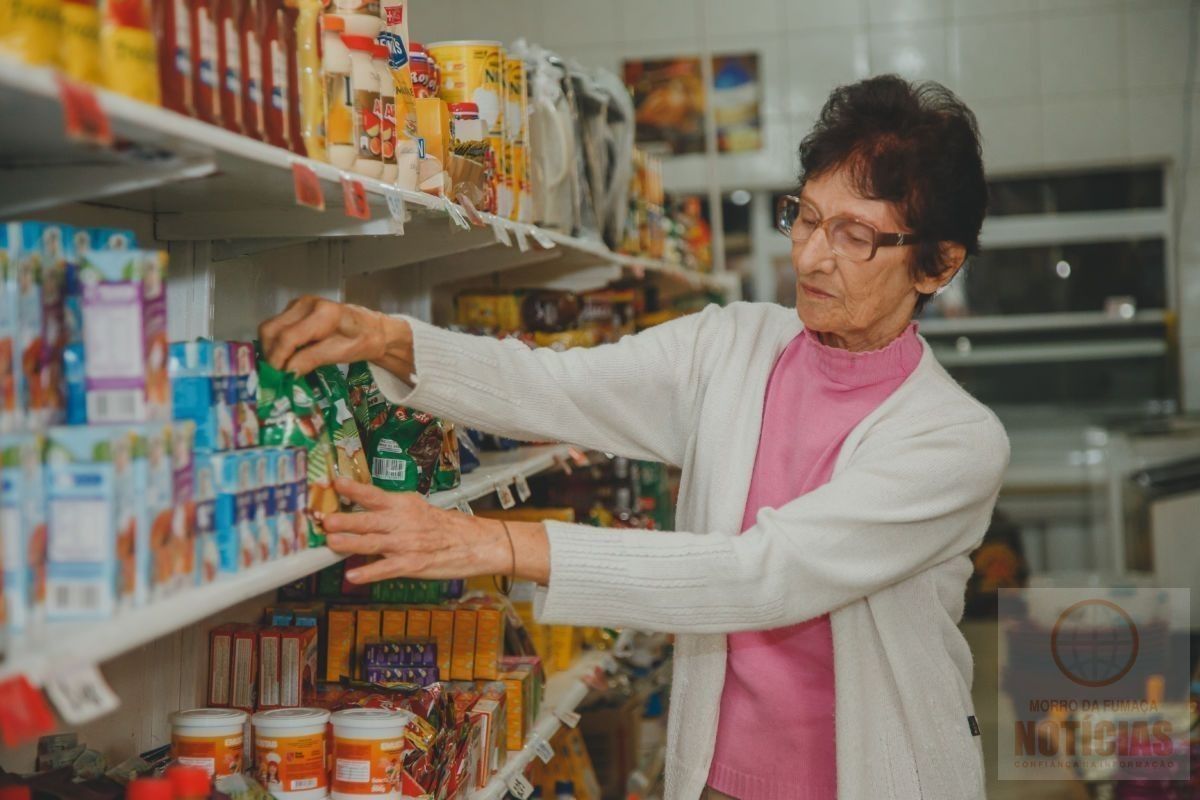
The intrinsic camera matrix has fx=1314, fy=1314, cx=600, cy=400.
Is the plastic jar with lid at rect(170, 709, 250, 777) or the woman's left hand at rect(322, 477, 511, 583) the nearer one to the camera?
the woman's left hand at rect(322, 477, 511, 583)

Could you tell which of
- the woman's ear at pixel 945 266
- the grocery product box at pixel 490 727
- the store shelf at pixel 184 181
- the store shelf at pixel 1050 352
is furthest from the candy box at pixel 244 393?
the store shelf at pixel 1050 352

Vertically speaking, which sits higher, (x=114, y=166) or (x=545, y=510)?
(x=114, y=166)

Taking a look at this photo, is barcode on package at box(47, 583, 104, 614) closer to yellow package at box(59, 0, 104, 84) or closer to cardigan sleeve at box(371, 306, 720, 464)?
yellow package at box(59, 0, 104, 84)

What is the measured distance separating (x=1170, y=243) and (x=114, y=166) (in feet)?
20.8

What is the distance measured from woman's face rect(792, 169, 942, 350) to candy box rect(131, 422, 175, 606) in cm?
114

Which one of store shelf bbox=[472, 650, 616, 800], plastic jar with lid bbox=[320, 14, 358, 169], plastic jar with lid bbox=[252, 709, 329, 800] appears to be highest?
plastic jar with lid bbox=[320, 14, 358, 169]

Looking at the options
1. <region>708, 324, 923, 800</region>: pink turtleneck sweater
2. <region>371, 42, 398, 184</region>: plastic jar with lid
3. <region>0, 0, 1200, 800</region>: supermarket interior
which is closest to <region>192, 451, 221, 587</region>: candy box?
<region>0, 0, 1200, 800</region>: supermarket interior

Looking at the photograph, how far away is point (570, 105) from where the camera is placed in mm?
3240

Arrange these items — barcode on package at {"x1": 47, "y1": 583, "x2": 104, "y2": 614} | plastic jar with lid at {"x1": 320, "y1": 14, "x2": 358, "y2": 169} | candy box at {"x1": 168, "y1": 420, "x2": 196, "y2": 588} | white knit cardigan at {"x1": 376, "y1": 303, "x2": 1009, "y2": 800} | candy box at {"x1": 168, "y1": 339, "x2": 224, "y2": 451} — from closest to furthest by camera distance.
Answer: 1. barcode on package at {"x1": 47, "y1": 583, "x2": 104, "y2": 614}
2. candy box at {"x1": 168, "y1": 420, "x2": 196, "y2": 588}
3. candy box at {"x1": 168, "y1": 339, "x2": 224, "y2": 451}
4. plastic jar with lid at {"x1": 320, "y1": 14, "x2": 358, "y2": 169}
5. white knit cardigan at {"x1": 376, "y1": 303, "x2": 1009, "y2": 800}

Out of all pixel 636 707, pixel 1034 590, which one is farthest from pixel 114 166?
pixel 1034 590

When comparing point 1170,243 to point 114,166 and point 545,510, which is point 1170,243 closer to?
point 545,510

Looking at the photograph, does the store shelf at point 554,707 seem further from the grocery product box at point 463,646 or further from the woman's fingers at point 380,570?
the woman's fingers at point 380,570

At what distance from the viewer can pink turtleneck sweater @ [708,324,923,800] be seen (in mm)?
2148

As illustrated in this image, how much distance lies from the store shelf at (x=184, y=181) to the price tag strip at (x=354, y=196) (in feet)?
0.05
